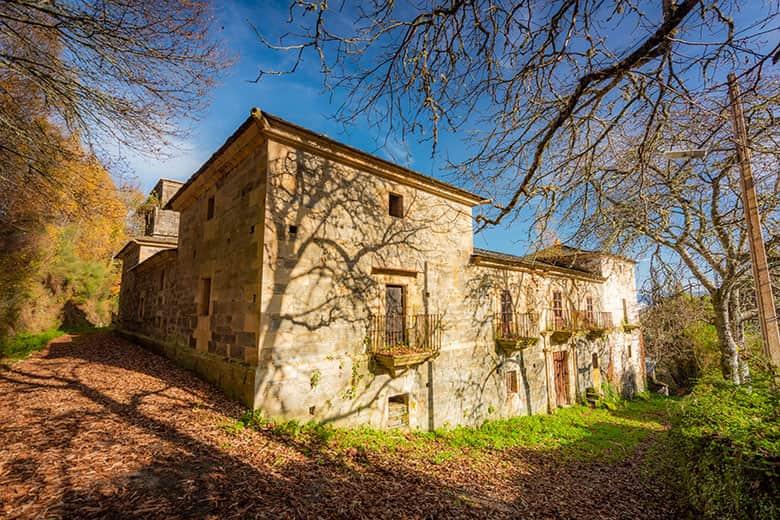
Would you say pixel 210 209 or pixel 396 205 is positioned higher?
pixel 396 205

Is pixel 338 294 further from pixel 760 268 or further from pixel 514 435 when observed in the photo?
pixel 760 268

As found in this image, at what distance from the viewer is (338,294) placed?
7.21 metres

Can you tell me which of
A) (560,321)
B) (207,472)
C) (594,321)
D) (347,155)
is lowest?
(207,472)

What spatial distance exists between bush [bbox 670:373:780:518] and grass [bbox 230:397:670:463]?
3.30 meters

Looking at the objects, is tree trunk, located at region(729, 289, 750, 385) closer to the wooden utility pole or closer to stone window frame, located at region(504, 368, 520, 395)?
stone window frame, located at region(504, 368, 520, 395)

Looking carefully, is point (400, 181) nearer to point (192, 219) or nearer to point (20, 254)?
point (192, 219)

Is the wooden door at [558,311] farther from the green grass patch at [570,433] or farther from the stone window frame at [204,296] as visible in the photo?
the stone window frame at [204,296]

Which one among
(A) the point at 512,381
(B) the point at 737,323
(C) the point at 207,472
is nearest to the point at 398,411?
(C) the point at 207,472

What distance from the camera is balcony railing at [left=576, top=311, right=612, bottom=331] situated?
15.3m

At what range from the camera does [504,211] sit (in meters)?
4.75

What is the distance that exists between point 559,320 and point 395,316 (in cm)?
952

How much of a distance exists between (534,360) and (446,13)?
1253cm

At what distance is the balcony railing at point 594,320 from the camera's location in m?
15.3

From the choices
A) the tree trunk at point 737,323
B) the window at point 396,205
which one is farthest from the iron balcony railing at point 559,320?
the window at point 396,205
